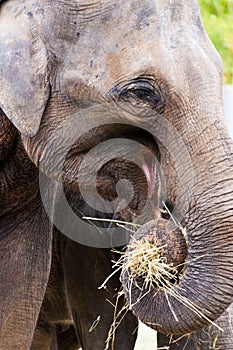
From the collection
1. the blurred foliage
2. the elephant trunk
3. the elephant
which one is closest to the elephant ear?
the elephant

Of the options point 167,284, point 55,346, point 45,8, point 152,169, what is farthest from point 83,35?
point 55,346

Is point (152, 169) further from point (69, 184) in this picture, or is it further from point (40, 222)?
point (40, 222)

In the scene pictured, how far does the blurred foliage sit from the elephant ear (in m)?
7.37

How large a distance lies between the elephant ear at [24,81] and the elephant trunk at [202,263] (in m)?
0.56

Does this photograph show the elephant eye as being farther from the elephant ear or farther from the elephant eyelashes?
the elephant ear

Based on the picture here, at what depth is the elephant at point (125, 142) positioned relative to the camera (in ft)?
13.3

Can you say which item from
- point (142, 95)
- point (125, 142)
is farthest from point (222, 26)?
point (142, 95)

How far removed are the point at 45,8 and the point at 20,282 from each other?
1111mm

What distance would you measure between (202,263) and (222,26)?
26.4ft

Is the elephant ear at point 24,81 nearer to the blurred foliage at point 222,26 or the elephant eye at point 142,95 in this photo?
the elephant eye at point 142,95

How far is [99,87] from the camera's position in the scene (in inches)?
167

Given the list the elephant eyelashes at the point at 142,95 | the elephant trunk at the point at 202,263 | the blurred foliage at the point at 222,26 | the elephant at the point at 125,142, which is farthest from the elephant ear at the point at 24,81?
the blurred foliage at the point at 222,26

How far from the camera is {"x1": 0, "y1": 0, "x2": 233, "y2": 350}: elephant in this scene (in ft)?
13.3

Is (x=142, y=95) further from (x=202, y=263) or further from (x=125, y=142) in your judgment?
(x=202, y=263)
